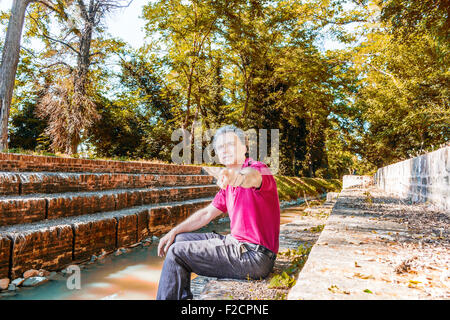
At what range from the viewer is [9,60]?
826 cm

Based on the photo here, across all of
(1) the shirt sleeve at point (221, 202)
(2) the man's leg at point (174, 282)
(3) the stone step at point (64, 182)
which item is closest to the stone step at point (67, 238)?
(3) the stone step at point (64, 182)

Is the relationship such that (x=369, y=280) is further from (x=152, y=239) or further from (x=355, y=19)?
(x=355, y=19)

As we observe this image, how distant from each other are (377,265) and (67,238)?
12.1 feet

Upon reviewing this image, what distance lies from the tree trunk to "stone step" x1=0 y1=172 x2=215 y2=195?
4.01m

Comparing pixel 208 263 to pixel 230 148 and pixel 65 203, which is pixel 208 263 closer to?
pixel 230 148

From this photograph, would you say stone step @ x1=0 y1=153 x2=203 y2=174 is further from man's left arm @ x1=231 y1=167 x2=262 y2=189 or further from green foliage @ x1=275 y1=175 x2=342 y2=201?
green foliage @ x1=275 y1=175 x2=342 y2=201

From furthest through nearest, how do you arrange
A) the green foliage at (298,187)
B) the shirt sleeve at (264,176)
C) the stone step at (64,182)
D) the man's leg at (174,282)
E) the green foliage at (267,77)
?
the green foliage at (298,187) → the green foliage at (267,77) → the stone step at (64,182) → the shirt sleeve at (264,176) → the man's leg at (174,282)

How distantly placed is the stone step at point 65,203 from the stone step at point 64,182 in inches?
8.3

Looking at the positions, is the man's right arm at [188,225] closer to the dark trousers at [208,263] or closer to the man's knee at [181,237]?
the man's knee at [181,237]

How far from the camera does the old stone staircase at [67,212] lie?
3.47 metres

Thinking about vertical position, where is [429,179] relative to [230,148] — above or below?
below

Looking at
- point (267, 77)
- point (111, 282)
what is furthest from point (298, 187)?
point (111, 282)

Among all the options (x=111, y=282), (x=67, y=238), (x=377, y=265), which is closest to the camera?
(x=377, y=265)

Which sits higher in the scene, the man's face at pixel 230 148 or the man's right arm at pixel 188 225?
the man's face at pixel 230 148
